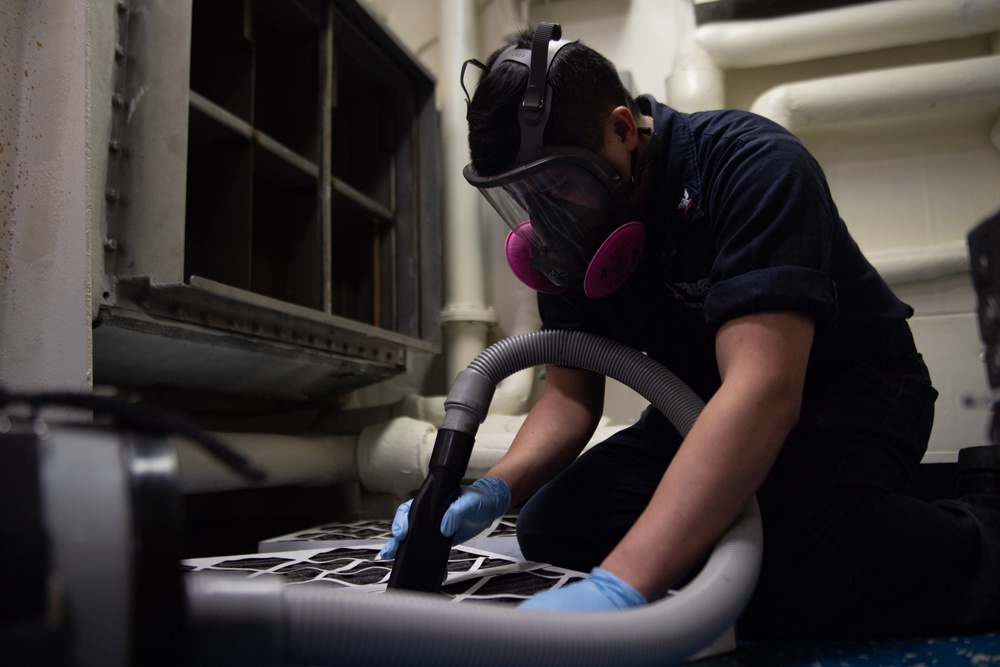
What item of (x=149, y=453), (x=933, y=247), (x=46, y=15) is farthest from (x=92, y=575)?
(x=933, y=247)

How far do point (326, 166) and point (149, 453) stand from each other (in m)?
1.66

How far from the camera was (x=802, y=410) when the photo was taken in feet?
3.69

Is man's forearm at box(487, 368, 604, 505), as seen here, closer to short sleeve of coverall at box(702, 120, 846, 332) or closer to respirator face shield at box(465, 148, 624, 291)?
respirator face shield at box(465, 148, 624, 291)

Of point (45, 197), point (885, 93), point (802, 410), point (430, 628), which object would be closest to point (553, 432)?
point (802, 410)

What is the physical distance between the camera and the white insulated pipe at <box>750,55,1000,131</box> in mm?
2023

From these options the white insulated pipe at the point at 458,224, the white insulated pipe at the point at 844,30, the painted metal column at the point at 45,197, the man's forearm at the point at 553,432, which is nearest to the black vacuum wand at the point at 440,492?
the man's forearm at the point at 553,432

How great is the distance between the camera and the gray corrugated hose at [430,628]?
18.9 inches

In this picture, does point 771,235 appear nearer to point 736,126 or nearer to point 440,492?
point 736,126

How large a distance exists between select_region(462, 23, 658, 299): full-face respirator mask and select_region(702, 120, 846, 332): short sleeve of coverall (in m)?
0.15

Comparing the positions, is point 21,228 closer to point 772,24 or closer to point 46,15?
point 46,15

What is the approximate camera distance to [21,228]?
1.06m

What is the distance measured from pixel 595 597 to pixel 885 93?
1969 mm

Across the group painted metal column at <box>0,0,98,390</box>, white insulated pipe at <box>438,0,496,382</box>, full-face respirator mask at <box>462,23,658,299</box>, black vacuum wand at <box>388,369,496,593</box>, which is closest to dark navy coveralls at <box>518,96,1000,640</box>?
full-face respirator mask at <box>462,23,658,299</box>

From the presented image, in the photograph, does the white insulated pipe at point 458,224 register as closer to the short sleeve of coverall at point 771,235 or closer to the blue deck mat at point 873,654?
the short sleeve of coverall at point 771,235
